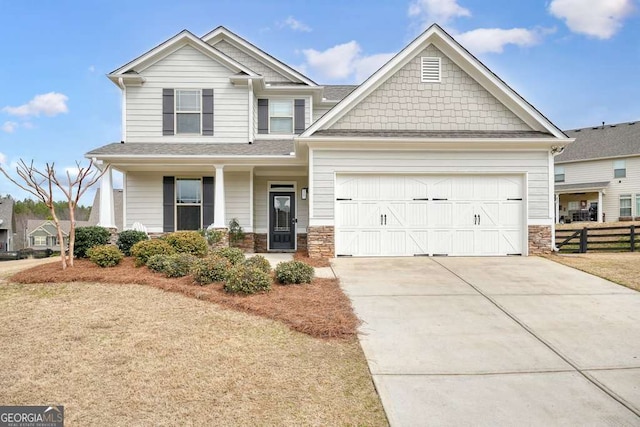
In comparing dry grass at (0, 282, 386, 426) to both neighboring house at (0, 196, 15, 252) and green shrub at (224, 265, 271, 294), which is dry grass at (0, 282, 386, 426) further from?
neighboring house at (0, 196, 15, 252)

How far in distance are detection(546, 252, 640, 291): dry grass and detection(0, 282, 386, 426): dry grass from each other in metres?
7.46

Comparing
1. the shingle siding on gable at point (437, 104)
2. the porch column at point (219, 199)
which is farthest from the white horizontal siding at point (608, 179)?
the porch column at point (219, 199)

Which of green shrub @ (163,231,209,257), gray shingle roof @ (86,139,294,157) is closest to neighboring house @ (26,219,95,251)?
gray shingle roof @ (86,139,294,157)

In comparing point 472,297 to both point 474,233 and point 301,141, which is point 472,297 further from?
point 301,141

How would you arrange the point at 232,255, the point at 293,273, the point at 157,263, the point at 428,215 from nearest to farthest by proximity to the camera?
the point at 293,273 < the point at 157,263 < the point at 232,255 < the point at 428,215

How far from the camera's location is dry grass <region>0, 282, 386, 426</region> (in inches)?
144

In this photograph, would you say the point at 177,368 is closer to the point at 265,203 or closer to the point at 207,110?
the point at 265,203

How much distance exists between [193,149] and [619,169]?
29925 mm

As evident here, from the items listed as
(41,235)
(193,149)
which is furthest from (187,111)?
(41,235)

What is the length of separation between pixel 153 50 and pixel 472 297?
44.4ft

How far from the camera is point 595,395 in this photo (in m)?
4.16

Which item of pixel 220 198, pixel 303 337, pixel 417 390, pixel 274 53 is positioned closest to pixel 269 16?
pixel 274 53

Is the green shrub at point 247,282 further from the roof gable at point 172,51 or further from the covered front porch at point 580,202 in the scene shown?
the covered front porch at point 580,202

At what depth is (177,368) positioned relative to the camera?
448cm
